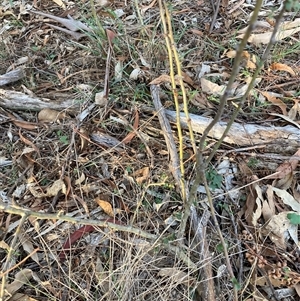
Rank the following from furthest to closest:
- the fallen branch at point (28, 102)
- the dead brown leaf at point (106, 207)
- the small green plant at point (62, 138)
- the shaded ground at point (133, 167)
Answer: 1. the fallen branch at point (28, 102)
2. the small green plant at point (62, 138)
3. the dead brown leaf at point (106, 207)
4. the shaded ground at point (133, 167)

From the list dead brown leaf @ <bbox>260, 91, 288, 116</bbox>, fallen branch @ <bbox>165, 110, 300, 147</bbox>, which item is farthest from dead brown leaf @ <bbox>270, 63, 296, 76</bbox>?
fallen branch @ <bbox>165, 110, 300, 147</bbox>

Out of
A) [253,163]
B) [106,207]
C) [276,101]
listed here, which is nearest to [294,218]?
[253,163]

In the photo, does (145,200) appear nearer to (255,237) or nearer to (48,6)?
(255,237)

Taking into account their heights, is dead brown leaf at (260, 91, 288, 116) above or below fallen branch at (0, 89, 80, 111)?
above

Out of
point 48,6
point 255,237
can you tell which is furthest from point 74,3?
point 255,237

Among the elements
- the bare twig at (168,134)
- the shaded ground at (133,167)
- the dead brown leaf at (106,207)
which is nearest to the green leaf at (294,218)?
the shaded ground at (133,167)

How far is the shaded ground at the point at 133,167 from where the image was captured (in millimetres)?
1521

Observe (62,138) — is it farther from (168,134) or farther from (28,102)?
(168,134)

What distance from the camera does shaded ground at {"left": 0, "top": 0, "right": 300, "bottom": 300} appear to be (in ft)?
4.99

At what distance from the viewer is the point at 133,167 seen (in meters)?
1.77

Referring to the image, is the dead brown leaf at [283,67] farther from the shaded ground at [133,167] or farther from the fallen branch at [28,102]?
the fallen branch at [28,102]

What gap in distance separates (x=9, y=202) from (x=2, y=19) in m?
1.26

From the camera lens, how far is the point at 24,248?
1626 mm

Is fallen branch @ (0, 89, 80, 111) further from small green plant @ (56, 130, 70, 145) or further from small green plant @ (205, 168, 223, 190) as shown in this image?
small green plant @ (205, 168, 223, 190)
